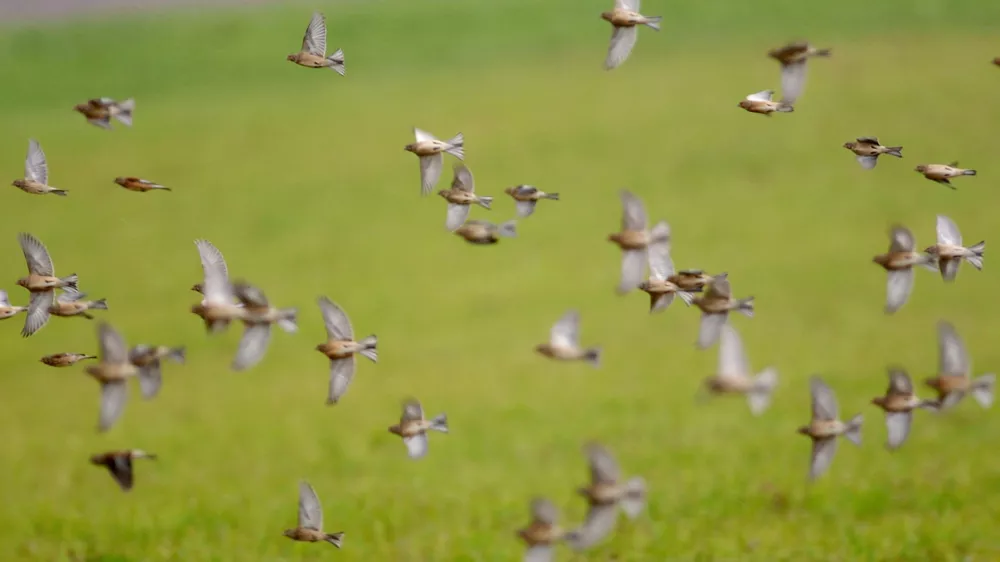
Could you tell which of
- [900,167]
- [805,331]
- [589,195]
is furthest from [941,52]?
[805,331]

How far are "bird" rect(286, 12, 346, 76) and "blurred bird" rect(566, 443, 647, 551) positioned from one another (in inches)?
93.0

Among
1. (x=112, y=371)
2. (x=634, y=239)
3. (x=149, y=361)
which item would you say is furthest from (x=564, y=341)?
(x=112, y=371)

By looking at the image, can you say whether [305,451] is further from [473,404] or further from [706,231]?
[706,231]

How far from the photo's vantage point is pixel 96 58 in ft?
102

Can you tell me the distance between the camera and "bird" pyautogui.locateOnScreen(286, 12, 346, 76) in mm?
6438

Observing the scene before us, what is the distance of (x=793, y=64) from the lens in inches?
255

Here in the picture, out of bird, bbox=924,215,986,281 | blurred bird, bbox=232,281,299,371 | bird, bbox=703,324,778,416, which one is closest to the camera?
blurred bird, bbox=232,281,299,371

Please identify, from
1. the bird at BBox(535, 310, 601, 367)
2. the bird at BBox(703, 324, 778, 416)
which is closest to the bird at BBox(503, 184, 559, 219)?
the bird at BBox(535, 310, 601, 367)

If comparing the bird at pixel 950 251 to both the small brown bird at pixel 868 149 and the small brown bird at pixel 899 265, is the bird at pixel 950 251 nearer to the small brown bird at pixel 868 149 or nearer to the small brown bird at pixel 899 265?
the small brown bird at pixel 899 265

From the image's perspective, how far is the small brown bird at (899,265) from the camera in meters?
6.27

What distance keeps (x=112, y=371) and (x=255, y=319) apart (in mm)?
733

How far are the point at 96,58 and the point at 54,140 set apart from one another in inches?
178

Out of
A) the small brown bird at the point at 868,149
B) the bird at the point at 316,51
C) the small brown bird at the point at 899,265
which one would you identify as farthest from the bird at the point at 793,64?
the bird at the point at 316,51

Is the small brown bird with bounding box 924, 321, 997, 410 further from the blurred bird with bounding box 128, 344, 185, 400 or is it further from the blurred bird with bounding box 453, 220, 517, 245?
the blurred bird with bounding box 128, 344, 185, 400
